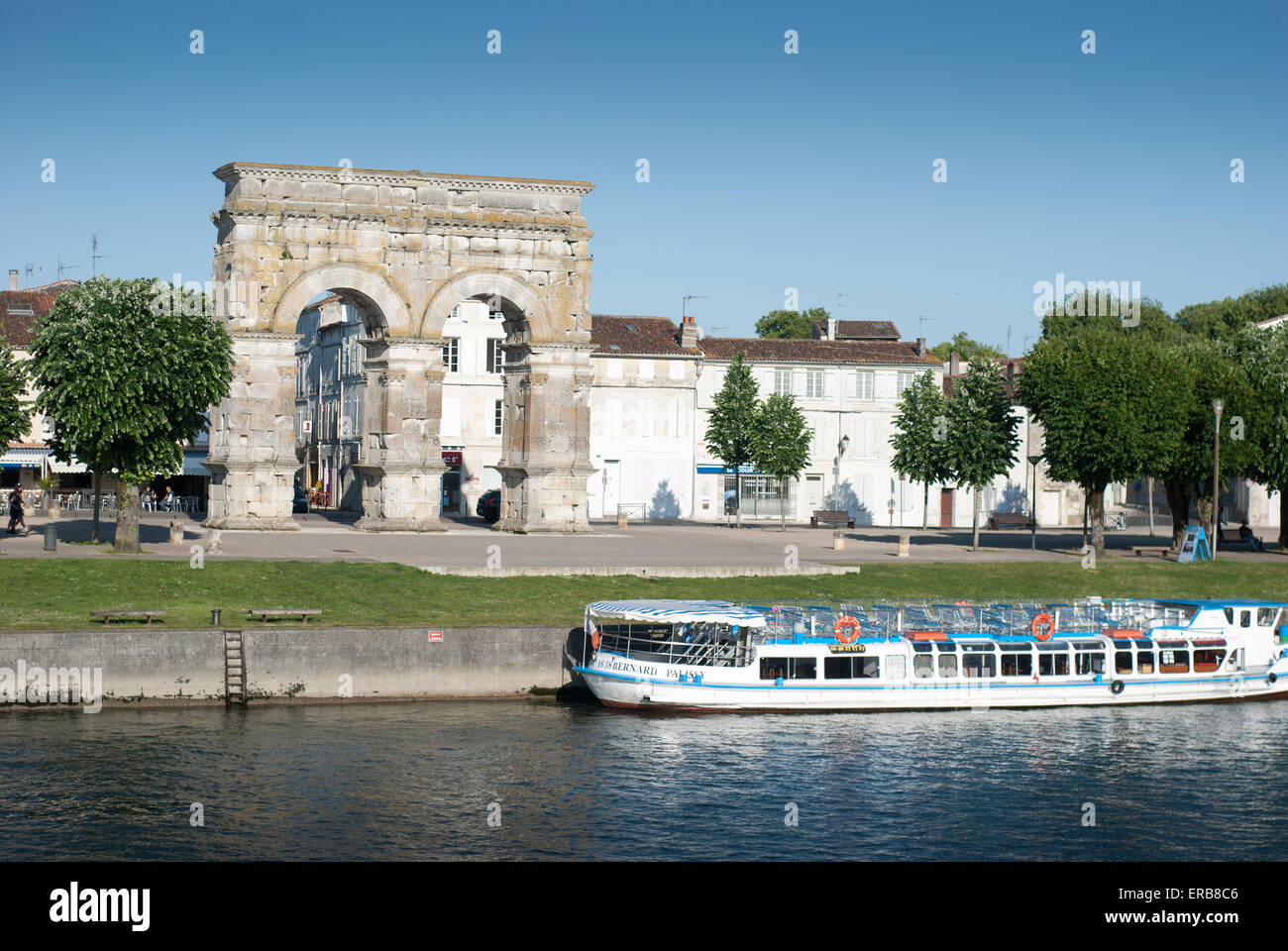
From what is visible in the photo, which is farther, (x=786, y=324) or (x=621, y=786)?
(x=786, y=324)

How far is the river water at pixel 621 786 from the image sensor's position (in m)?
28.2

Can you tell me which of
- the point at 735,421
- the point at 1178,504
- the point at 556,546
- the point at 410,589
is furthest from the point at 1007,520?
the point at 410,589

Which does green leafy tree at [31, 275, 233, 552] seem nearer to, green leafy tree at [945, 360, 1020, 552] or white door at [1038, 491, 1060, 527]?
green leafy tree at [945, 360, 1020, 552]

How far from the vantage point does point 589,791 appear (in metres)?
32.2

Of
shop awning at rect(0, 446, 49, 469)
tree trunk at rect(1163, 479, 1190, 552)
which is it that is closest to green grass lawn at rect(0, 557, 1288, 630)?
tree trunk at rect(1163, 479, 1190, 552)

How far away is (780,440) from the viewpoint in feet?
290

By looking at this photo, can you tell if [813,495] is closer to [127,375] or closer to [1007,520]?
[1007,520]

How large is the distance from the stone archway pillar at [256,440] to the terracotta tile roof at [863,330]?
2149 inches

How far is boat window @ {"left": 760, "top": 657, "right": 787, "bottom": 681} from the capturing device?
4259 cm

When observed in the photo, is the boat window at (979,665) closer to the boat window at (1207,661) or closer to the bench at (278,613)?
the boat window at (1207,661)

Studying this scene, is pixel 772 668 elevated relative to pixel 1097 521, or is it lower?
lower

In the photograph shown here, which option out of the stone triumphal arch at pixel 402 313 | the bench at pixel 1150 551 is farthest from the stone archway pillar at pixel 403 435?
the bench at pixel 1150 551

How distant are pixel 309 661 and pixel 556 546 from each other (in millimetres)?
22299

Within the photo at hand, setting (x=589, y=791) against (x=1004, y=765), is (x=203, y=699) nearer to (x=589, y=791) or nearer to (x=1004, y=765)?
(x=589, y=791)
